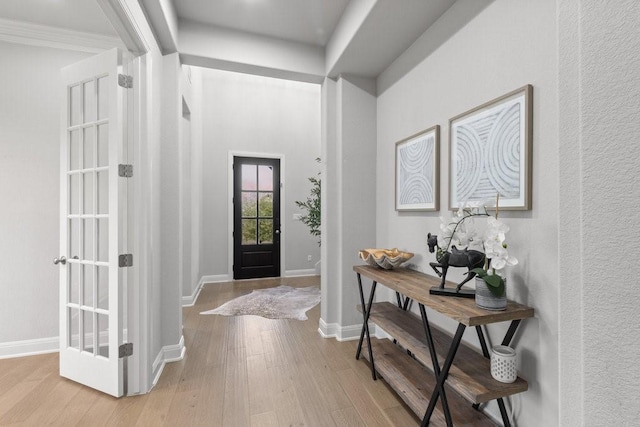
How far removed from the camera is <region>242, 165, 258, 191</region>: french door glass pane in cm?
509

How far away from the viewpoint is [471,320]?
Answer: 118 cm

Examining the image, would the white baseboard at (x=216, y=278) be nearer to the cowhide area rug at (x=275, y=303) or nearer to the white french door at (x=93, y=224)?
the cowhide area rug at (x=275, y=303)

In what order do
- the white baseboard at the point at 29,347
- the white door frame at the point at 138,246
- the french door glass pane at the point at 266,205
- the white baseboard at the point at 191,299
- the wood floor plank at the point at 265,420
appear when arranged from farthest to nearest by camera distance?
the french door glass pane at the point at 266,205 < the white baseboard at the point at 191,299 < the white baseboard at the point at 29,347 < the white door frame at the point at 138,246 < the wood floor plank at the point at 265,420

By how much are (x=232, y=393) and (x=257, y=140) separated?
13.8ft

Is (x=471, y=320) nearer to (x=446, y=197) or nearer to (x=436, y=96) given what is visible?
(x=446, y=197)

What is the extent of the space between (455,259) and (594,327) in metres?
0.75

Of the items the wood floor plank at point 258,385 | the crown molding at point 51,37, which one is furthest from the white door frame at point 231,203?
the wood floor plank at point 258,385

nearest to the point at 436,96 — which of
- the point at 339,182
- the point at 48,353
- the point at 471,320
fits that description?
the point at 339,182

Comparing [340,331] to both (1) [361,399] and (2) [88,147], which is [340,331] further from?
(2) [88,147]

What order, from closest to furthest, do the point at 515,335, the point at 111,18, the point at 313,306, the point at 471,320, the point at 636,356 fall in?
the point at 636,356
the point at 471,320
the point at 515,335
the point at 111,18
the point at 313,306

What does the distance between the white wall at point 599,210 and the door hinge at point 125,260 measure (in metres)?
2.23

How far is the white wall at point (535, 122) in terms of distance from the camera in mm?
1228

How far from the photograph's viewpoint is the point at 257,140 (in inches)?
203

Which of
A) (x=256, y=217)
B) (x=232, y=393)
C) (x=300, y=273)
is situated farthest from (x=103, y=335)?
(x=300, y=273)
